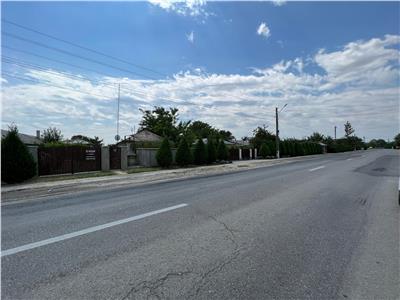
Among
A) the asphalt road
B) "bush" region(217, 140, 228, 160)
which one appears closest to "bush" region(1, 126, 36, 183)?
the asphalt road

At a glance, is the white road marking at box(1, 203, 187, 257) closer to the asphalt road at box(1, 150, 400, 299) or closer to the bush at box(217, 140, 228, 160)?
the asphalt road at box(1, 150, 400, 299)

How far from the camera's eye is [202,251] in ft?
14.3

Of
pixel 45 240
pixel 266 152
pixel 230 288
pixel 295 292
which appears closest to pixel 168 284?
pixel 230 288

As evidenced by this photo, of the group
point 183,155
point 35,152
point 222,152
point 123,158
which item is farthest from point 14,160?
point 222,152

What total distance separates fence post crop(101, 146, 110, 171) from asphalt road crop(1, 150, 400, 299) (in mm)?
13398

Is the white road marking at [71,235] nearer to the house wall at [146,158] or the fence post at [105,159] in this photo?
the fence post at [105,159]

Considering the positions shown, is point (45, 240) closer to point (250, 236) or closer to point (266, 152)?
point (250, 236)

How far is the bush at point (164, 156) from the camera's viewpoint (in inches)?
978

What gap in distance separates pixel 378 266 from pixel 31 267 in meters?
4.65

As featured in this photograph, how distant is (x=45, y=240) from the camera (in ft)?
16.0

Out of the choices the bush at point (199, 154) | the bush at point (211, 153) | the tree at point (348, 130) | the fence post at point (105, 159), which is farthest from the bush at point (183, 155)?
the tree at point (348, 130)

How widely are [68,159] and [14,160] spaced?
4271mm

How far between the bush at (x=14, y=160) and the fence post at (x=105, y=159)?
5.88 m

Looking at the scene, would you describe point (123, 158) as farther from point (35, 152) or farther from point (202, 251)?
point (202, 251)
